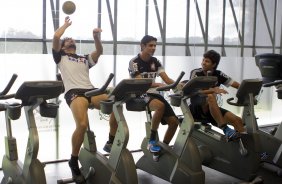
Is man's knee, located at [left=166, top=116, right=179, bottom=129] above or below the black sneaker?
above

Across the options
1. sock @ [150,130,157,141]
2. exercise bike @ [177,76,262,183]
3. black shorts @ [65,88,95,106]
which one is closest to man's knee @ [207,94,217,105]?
exercise bike @ [177,76,262,183]

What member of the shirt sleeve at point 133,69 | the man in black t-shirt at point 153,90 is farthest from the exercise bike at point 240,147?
the shirt sleeve at point 133,69

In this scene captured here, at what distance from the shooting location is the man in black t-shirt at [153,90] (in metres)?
4.16

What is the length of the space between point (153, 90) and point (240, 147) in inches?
41.4

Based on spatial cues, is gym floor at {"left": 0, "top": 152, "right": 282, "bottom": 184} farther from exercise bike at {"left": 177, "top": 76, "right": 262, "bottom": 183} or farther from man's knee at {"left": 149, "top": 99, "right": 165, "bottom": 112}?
man's knee at {"left": 149, "top": 99, "right": 165, "bottom": 112}

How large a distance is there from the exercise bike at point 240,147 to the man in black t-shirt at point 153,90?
0.27 meters

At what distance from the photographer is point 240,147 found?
4.22 meters

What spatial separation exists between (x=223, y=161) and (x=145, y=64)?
131 cm

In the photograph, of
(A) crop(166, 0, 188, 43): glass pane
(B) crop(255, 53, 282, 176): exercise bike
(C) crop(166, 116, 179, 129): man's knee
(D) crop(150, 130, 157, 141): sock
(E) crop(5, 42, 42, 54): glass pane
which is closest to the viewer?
(D) crop(150, 130, 157, 141): sock

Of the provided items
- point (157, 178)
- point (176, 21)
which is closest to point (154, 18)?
point (176, 21)

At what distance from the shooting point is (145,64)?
14.3ft

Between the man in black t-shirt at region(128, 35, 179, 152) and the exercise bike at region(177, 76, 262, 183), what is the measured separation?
0.88ft

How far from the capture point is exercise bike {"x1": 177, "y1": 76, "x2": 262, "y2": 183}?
4113 millimetres

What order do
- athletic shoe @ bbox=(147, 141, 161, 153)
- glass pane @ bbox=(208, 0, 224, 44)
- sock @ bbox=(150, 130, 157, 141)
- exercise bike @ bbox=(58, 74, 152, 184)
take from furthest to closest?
glass pane @ bbox=(208, 0, 224, 44)
sock @ bbox=(150, 130, 157, 141)
athletic shoe @ bbox=(147, 141, 161, 153)
exercise bike @ bbox=(58, 74, 152, 184)
